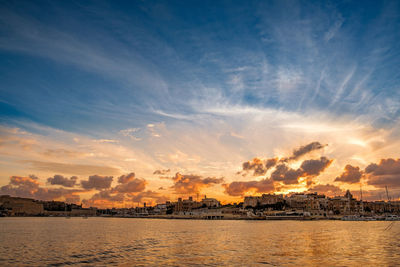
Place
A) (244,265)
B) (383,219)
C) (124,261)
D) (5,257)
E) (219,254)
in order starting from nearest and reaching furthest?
(244,265) → (124,261) → (5,257) → (219,254) → (383,219)

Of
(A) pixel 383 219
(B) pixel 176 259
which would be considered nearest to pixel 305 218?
(A) pixel 383 219

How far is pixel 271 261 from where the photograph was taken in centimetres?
3562

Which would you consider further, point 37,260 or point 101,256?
point 101,256

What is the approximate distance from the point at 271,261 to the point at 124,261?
1572cm

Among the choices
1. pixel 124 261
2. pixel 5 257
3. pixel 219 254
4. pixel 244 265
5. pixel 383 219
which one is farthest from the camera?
pixel 383 219

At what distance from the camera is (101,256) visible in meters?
39.6

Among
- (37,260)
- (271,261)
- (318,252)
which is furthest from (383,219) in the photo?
(37,260)

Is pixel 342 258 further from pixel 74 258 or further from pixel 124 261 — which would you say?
pixel 74 258

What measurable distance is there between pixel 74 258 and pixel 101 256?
119 inches

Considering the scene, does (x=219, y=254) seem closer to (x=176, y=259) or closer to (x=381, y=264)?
(x=176, y=259)

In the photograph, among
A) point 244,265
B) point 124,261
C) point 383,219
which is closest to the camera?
point 244,265

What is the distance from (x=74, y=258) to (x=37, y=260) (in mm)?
3840

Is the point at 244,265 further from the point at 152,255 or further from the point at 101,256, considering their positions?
the point at 101,256

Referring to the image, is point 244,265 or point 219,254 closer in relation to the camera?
point 244,265
